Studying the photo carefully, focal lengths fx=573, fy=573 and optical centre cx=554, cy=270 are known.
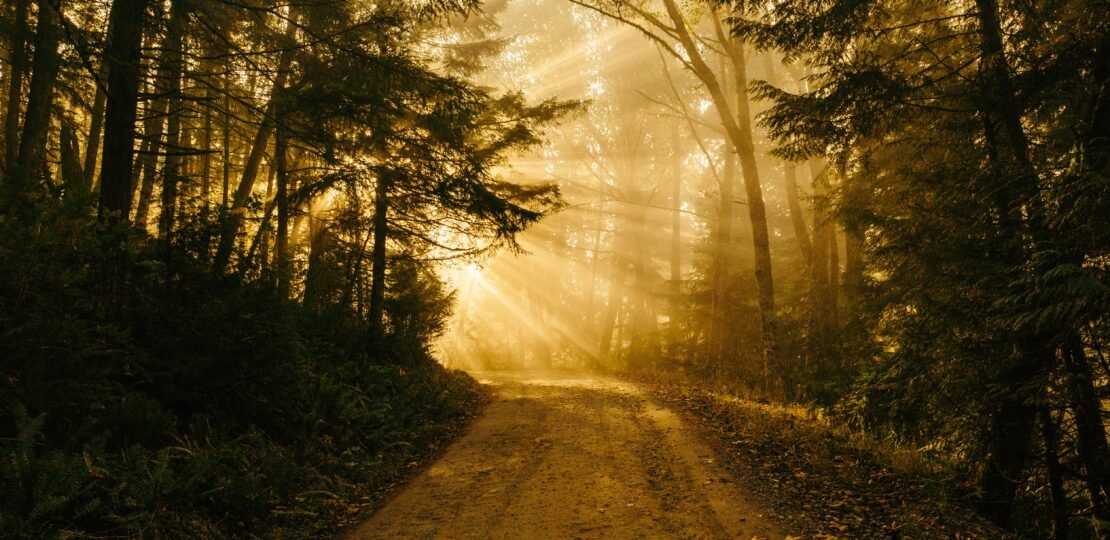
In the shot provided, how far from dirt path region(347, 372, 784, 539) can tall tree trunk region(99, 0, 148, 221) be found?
537 cm

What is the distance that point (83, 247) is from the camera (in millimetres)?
5977

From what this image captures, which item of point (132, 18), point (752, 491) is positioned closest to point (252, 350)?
point (132, 18)

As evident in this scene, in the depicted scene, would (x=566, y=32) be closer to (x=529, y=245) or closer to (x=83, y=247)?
(x=529, y=245)

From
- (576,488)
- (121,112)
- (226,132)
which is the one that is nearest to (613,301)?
(226,132)

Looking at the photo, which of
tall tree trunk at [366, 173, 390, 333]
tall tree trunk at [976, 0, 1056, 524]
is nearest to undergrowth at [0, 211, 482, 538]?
tall tree trunk at [366, 173, 390, 333]

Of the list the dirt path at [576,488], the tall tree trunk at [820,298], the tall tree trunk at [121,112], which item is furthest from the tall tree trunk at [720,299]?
the tall tree trunk at [121,112]

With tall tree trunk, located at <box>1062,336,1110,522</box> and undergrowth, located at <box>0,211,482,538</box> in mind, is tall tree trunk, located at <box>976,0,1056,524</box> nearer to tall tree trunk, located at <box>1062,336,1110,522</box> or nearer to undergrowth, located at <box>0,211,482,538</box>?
tall tree trunk, located at <box>1062,336,1110,522</box>

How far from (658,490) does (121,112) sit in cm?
836

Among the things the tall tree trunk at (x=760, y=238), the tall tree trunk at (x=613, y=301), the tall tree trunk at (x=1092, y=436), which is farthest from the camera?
the tall tree trunk at (x=613, y=301)

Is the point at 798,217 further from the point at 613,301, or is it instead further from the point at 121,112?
the point at 121,112

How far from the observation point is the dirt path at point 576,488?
5793 millimetres

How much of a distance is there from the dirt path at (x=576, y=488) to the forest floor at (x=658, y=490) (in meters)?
0.02

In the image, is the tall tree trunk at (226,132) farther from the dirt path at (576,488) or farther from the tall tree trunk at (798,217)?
the tall tree trunk at (798,217)

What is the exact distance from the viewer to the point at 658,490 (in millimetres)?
6777
